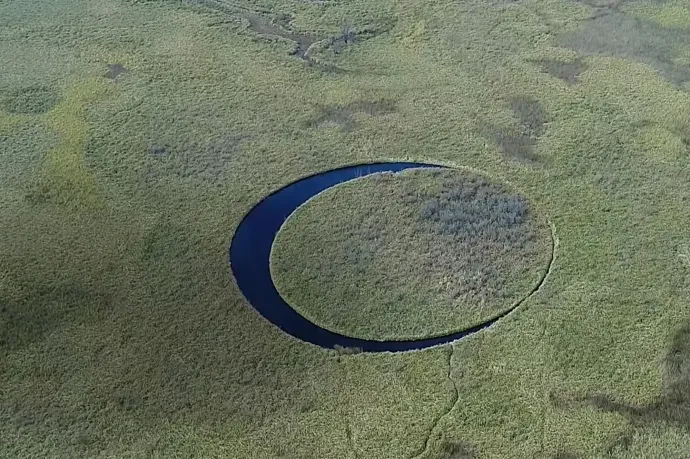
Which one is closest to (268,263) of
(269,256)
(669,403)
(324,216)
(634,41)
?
(269,256)

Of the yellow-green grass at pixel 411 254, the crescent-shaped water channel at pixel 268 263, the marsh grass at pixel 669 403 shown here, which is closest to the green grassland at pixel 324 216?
the marsh grass at pixel 669 403

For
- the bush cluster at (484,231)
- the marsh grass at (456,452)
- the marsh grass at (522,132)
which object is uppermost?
the marsh grass at (522,132)

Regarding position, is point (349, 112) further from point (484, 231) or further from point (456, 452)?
point (456, 452)

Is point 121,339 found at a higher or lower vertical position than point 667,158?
lower

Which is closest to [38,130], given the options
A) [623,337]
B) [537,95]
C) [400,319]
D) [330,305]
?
[330,305]

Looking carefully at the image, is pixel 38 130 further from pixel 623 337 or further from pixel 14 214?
pixel 623 337

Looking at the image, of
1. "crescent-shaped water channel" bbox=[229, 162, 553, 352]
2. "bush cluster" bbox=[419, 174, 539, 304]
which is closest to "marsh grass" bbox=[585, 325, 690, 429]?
"crescent-shaped water channel" bbox=[229, 162, 553, 352]

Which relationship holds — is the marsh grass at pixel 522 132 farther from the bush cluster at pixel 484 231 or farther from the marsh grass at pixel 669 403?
the marsh grass at pixel 669 403
